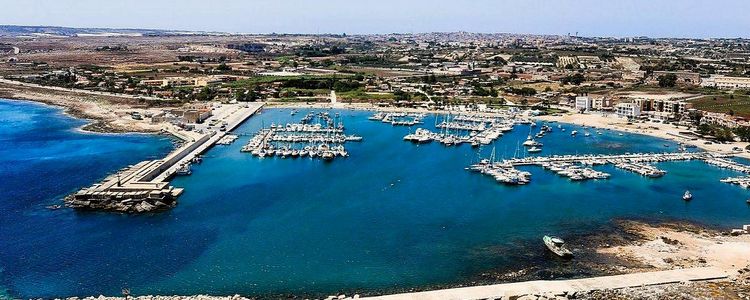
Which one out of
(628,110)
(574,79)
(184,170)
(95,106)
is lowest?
(184,170)

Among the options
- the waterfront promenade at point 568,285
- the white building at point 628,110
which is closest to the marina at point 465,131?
the white building at point 628,110

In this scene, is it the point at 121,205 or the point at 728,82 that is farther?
the point at 728,82

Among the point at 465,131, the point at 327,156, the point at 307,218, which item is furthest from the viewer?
the point at 465,131

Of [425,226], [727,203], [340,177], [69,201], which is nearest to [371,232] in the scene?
[425,226]

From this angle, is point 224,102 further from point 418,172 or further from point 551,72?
point 551,72

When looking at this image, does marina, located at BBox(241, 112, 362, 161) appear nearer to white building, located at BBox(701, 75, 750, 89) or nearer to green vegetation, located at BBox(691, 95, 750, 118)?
green vegetation, located at BBox(691, 95, 750, 118)

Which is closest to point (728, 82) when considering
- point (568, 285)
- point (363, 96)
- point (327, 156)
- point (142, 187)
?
point (363, 96)

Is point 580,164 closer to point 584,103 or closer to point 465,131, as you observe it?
point 465,131

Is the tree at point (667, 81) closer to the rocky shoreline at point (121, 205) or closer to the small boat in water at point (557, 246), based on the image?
the small boat in water at point (557, 246)
